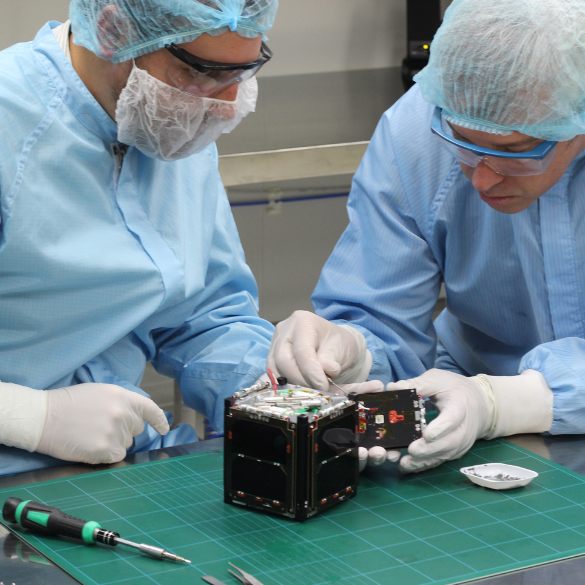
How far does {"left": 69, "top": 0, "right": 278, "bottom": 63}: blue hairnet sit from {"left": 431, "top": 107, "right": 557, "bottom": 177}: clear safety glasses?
37cm

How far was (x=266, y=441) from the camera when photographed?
1120mm

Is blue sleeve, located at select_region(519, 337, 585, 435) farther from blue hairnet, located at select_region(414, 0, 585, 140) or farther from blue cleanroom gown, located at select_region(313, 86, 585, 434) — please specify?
blue hairnet, located at select_region(414, 0, 585, 140)

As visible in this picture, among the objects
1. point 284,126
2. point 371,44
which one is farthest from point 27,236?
point 371,44

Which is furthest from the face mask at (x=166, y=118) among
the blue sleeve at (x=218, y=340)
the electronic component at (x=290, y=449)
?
the electronic component at (x=290, y=449)

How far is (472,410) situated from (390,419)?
15 cm

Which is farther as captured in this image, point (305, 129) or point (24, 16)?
point (24, 16)

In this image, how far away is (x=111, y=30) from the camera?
1.32 metres

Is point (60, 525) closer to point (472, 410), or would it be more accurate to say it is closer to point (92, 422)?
point (92, 422)

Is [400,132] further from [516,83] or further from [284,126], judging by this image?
[284,126]

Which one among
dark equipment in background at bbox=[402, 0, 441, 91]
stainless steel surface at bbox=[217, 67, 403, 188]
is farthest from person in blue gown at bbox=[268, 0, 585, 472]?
dark equipment in background at bbox=[402, 0, 441, 91]

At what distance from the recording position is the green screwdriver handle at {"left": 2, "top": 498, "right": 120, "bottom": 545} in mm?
1034

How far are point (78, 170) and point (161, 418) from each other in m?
0.44

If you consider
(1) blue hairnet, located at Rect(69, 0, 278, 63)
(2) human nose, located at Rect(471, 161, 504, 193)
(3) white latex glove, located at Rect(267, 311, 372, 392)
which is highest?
(1) blue hairnet, located at Rect(69, 0, 278, 63)

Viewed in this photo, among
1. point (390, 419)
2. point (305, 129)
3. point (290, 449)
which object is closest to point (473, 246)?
point (390, 419)
